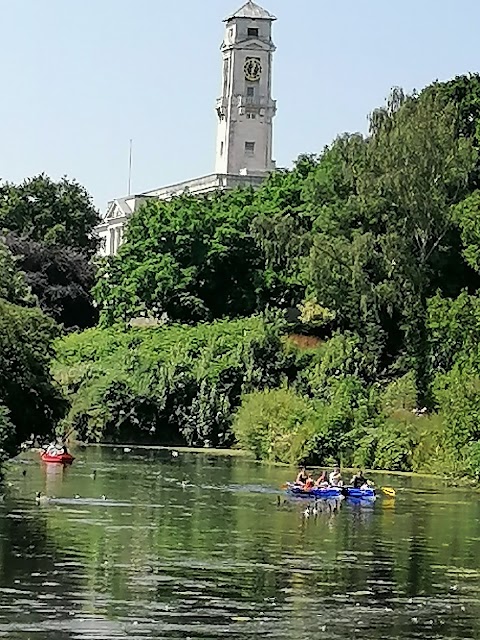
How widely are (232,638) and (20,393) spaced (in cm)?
2495

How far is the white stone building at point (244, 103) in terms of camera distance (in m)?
164

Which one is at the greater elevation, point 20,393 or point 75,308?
point 75,308

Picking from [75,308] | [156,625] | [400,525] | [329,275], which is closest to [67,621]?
[156,625]

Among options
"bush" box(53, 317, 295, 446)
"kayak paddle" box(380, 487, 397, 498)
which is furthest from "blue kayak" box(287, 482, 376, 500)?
"bush" box(53, 317, 295, 446)

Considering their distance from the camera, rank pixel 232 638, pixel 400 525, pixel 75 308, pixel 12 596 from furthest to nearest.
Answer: pixel 75 308 < pixel 400 525 < pixel 12 596 < pixel 232 638

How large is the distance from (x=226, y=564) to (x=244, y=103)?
133 meters

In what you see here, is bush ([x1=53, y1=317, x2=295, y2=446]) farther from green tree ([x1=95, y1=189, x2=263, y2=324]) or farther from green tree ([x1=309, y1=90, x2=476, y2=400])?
green tree ([x1=309, y1=90, x2=476, y2=400])

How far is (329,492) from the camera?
55.5 metres

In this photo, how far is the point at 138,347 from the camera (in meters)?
95.2

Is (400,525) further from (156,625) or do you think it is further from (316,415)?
(316,415)

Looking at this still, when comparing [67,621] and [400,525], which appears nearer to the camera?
[67,621]

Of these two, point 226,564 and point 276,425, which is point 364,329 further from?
point 226,564

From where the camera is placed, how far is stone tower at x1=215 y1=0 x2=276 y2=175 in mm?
165125

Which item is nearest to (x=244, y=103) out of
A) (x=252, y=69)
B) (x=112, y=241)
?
(x=252, y=69)
